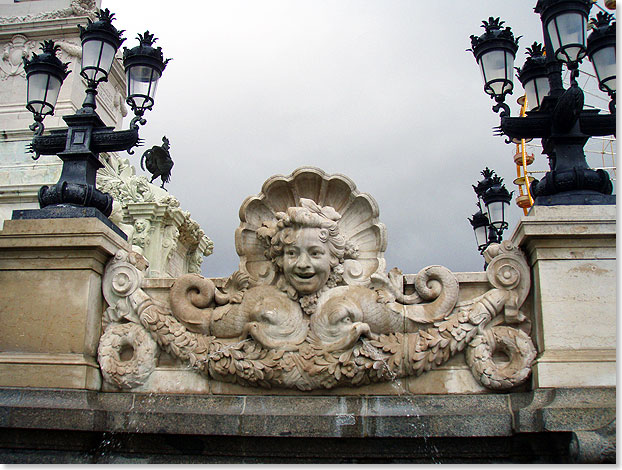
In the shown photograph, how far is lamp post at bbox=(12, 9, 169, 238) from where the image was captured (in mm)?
6590

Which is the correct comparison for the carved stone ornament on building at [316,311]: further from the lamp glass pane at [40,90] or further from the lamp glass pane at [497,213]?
the lamp glass pane at [497,213]

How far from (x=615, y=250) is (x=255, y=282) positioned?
3771mm

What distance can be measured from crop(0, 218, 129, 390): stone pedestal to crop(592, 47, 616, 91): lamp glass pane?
19.4 feet

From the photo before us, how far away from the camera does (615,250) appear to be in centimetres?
559

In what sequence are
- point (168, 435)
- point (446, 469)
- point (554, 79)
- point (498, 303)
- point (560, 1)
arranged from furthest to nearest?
point (554, 79)
point (560, 1)
point (498, 303)
point (168, 435)
point (446, 469)

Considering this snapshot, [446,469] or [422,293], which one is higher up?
[422,293]

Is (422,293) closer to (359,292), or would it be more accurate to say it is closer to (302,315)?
(359,292)

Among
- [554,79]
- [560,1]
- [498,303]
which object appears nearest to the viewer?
[498,303]

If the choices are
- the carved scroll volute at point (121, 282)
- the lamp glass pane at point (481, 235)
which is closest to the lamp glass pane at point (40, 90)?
the carved scroll volute at point (121, 282)

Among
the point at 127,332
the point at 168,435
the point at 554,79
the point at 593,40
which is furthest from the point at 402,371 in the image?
the point at 593,40

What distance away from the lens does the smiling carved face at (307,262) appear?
595 cm

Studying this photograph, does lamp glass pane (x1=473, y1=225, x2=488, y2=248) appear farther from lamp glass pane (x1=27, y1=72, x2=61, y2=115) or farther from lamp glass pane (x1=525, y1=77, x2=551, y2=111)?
lamp glass pane (x1=27, y1=72, x2=61, y2=115)

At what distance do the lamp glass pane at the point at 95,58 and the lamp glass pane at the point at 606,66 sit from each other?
5918 mm

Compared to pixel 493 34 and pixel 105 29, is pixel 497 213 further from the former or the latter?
pixel 105 29
